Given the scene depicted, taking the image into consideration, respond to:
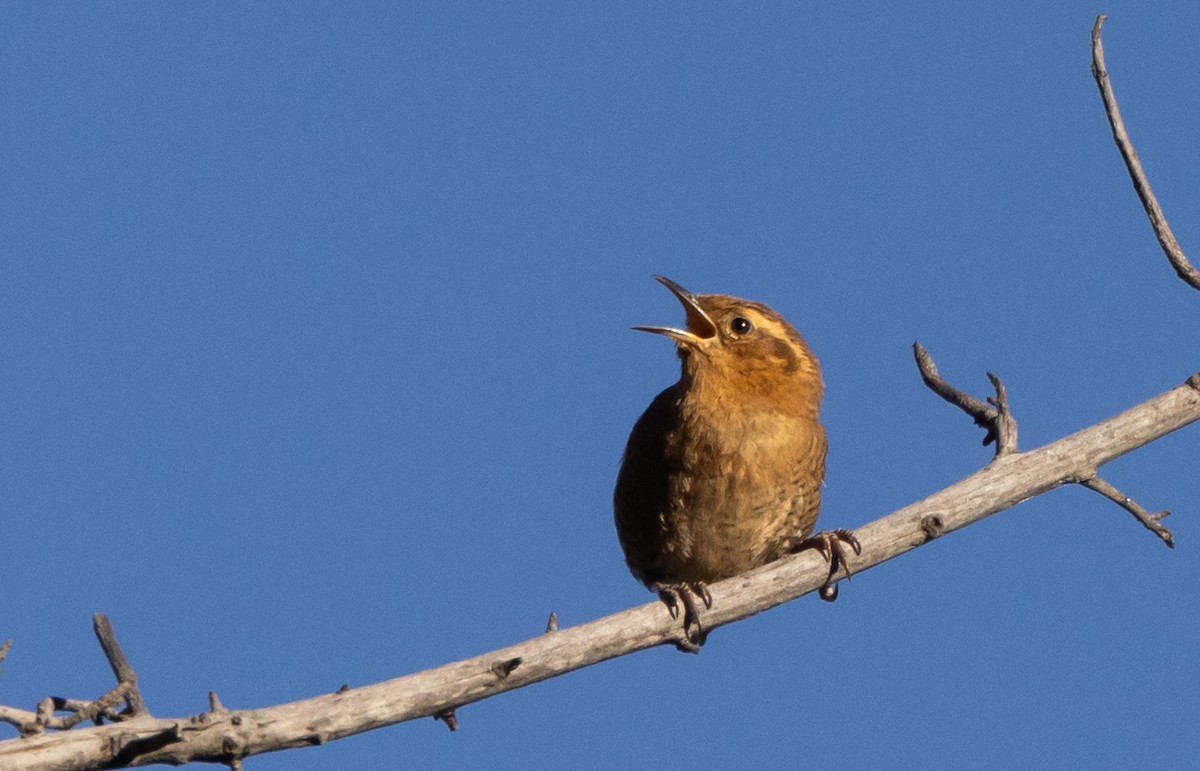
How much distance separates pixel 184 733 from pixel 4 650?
29.1 inches

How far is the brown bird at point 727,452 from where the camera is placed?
24.4 ft

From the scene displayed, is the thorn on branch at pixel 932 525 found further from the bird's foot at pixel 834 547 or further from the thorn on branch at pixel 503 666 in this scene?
the thorn on branch at pixel 503 666

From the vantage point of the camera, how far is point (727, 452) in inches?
292

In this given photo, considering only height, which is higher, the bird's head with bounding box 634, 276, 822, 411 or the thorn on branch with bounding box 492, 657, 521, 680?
the bird's head with bounding box 634, 276, 822, 411

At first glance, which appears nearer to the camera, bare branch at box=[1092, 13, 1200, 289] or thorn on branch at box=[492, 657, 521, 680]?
thorn on branch at box=[492, 657, 521, 680]

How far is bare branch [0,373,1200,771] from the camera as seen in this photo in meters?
5.40

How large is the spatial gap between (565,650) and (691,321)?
2343mm

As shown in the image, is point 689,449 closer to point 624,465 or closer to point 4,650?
point 624,465

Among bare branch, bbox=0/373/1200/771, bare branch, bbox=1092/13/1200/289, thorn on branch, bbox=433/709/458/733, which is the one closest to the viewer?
bare branch, bbox=0/373/1200/771

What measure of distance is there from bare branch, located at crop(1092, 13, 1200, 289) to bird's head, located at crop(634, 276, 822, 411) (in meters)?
1.95

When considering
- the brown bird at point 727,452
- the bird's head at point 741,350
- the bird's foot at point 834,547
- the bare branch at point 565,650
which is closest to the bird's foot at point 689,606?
the bare branch at point 565,650

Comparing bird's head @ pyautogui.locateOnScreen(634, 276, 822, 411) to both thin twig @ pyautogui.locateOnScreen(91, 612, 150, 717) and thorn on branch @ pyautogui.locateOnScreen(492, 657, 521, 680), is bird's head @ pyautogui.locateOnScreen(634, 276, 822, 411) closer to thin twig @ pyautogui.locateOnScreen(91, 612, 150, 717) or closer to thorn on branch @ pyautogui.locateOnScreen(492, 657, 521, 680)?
thorn on branch @ pyautogui.locateOnScreen(492, 657, 521, 680)

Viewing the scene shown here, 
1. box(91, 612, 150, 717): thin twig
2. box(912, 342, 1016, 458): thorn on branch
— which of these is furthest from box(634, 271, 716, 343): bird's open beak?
box(91, 612, 150, 717): thin twig

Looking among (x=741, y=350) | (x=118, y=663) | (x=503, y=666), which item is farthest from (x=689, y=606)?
(x=118, y=663)
